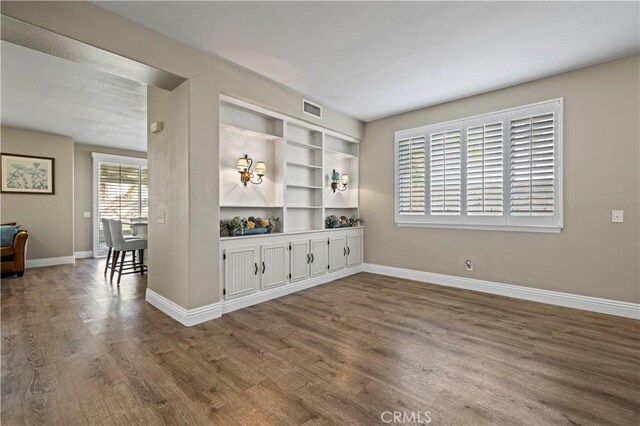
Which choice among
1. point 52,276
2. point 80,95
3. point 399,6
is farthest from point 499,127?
point 52,276

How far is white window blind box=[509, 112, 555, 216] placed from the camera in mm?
3676

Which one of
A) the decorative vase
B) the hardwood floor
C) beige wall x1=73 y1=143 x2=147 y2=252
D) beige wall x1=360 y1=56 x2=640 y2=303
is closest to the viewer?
the hardwood floor

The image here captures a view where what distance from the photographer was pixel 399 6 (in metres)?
2.43

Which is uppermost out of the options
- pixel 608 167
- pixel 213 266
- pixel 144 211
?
pixel 608 167

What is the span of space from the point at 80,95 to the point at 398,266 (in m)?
5.46

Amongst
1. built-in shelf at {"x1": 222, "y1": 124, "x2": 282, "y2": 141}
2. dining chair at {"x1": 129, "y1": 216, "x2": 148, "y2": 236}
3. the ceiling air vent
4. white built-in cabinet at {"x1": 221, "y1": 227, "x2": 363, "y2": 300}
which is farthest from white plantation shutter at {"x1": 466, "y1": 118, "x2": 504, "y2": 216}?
dining chair at {"x1": 129, "y1": 216, "x2": 148, "y2": 236}

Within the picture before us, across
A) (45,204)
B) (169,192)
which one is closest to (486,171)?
(169,192)

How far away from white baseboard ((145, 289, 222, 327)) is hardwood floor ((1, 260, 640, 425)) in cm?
8

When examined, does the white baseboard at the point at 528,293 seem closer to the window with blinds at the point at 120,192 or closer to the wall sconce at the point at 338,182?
the wall sconce at the point at 338,182

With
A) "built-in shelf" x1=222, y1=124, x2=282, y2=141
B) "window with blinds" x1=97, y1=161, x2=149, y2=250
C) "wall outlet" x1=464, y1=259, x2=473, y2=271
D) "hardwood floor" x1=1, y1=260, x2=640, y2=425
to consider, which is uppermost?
"built-in shelf" x1=222, y1=124, x2=282, y2=141

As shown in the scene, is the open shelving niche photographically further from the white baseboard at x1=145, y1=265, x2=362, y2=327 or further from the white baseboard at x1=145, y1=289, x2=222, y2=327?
the white baseboard at x1=145, y1=289, x2=222, y2=327

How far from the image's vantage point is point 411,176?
493 cm

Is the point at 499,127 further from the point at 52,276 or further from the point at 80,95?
the point at 52,276

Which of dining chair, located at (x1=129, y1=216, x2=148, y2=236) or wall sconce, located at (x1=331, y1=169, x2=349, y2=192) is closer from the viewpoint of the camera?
wall sconce, located at (x1=331, y1=169, x2=349, y2=192)
